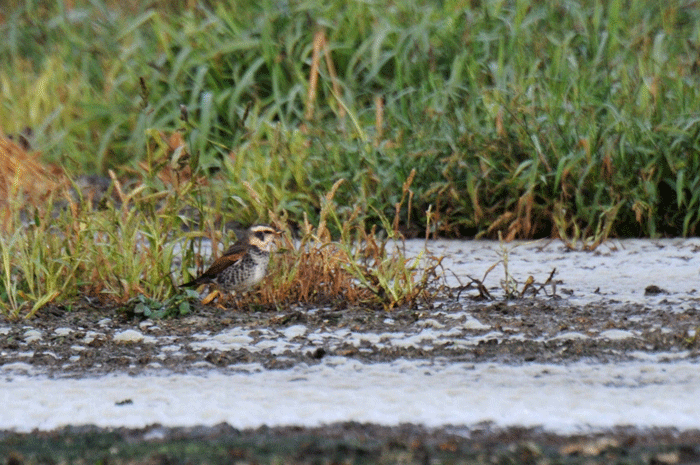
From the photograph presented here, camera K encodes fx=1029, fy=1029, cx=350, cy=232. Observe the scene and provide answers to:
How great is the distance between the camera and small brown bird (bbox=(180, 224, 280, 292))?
418 cm

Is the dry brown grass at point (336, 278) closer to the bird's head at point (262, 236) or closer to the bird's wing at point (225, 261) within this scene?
the bird's head at point (262, 236)

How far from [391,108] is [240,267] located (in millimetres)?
2565

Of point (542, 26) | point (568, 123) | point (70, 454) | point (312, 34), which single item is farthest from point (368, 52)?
point (70, 454)

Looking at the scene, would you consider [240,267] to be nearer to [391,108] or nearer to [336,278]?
[336,278]

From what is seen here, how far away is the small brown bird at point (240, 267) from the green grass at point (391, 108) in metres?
0.17

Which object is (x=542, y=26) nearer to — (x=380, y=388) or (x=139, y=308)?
(x=139, y=308)

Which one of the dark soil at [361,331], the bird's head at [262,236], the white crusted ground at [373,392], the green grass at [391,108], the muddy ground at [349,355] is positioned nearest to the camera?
the muddy ground at [349,355]

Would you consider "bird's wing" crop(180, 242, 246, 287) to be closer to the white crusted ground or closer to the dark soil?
the dark soil

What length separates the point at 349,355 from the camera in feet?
11.2

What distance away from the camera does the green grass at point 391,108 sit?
5.51 metres

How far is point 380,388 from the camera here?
9.74ft

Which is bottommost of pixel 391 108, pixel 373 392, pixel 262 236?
pixel 373 392

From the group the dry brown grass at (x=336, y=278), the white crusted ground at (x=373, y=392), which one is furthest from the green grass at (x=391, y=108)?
the white crusted ground at (x=373, y=392)

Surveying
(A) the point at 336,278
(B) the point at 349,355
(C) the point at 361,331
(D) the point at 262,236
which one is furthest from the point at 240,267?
(B) the point at 349,355
